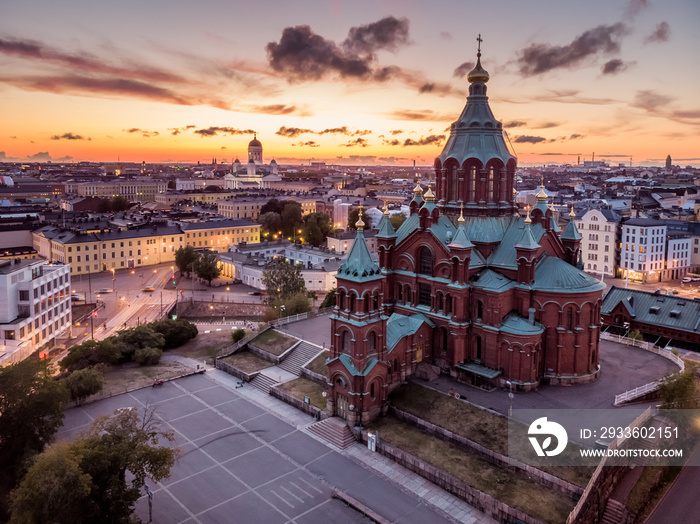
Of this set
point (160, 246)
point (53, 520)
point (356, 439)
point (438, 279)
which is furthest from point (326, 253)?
point (53, 520)

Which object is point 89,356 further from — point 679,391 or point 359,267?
point 679,391

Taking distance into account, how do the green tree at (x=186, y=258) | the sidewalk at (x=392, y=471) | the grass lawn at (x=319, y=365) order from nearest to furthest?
1. the sidewalk at (x=392, y=471)
2. the grass lawn at (x=319, y=365)
3. the green tree at (x=186, y=258)

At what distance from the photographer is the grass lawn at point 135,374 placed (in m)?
52.7

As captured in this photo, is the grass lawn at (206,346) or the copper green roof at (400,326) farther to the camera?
the grass lawn at (206,346)

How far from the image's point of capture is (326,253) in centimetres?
10506

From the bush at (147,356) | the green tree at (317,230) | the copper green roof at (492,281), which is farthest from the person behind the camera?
the green tree at (317,230)

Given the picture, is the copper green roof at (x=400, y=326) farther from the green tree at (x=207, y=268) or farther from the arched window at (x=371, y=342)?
the green tree at (x=207, y=268)

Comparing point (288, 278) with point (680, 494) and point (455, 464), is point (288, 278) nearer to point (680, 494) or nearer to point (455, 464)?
point (455, 464)

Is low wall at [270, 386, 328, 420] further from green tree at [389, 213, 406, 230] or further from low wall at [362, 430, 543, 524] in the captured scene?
green tree at [389, 213, 406, 230]

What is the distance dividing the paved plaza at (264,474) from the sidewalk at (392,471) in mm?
73

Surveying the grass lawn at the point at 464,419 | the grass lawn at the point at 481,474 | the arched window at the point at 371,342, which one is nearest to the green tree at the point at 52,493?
the grass lawn at the point at 481,474

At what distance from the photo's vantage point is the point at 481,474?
3588 cm

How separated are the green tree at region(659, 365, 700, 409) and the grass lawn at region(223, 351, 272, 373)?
37919 millimetres

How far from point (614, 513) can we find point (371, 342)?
2113 centimetres
